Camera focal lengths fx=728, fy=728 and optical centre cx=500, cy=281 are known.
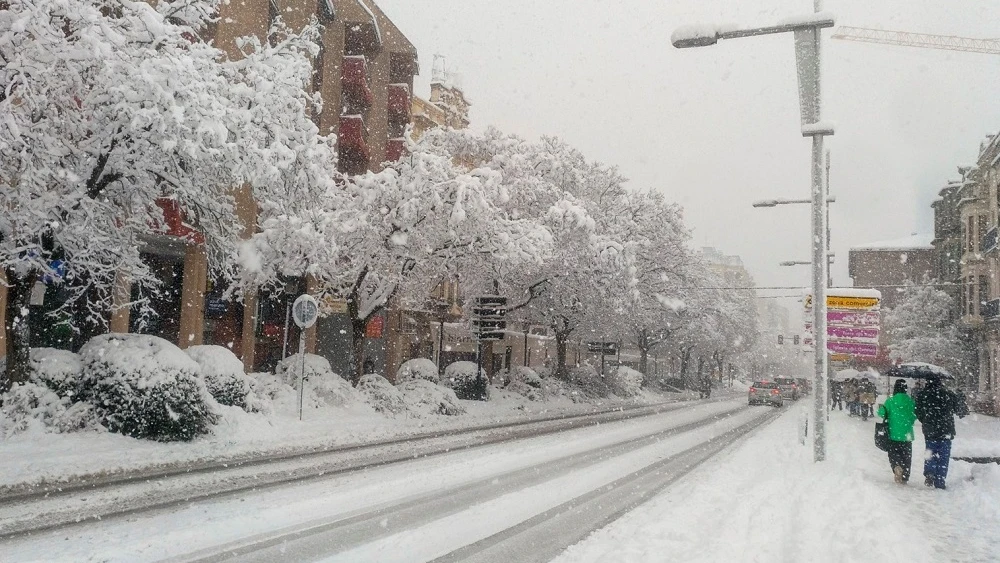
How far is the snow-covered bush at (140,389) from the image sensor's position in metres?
12.9

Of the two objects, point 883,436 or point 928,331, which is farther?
point 928,331

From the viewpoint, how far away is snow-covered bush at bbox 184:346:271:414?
15758 millimetres

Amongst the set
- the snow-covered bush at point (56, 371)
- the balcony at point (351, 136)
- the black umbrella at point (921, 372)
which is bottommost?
the snow-covered bush at point (56, 371)

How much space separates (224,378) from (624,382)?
1322 inches

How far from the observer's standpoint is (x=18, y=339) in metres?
12.4

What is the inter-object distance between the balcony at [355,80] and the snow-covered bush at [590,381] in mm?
18547

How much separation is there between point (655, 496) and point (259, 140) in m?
10.2

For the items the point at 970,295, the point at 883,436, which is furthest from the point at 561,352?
the point at 883,436

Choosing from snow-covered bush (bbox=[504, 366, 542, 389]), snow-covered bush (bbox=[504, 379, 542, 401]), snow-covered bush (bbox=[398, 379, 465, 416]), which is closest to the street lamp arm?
snow-covered bush (bbox=[398, 379, 465, 416])

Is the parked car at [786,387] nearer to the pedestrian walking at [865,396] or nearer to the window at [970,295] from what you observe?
the window at [970,295]

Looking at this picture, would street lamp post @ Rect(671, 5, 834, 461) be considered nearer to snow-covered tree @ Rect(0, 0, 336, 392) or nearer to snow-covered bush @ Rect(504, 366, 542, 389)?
snow-covered tree @ Rect(0, 0, 336, 392)

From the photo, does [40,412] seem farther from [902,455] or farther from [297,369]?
[902,455]

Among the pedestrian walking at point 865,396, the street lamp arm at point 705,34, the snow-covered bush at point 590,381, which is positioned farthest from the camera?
the snow-covered bush at point 590,381

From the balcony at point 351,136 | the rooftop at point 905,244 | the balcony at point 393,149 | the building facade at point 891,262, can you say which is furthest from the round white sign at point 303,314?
the rooftop at point 905,244
